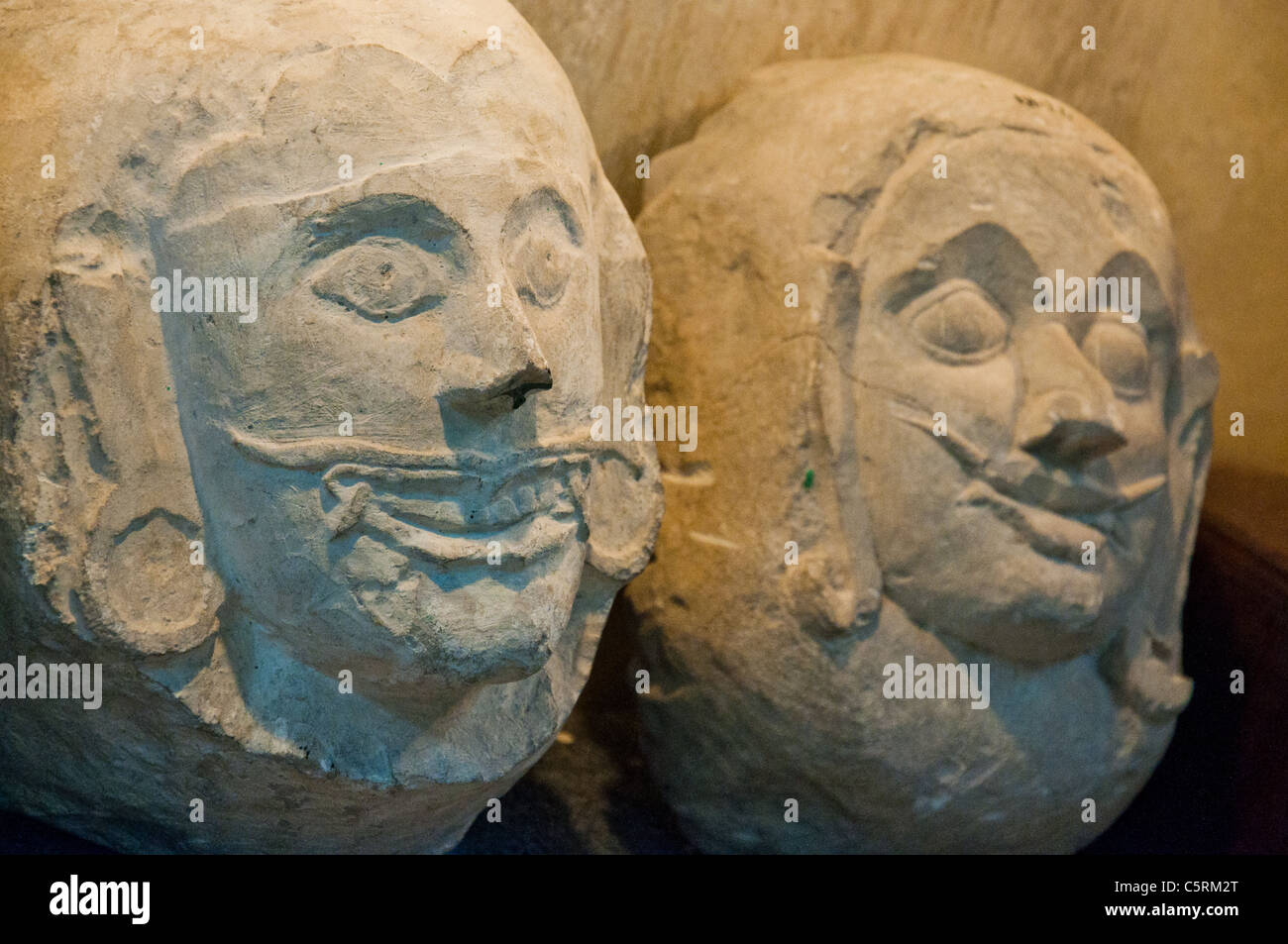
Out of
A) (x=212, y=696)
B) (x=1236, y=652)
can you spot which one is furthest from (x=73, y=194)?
(x=1236, y=652)

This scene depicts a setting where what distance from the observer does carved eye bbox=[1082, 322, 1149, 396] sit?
2.85 metres

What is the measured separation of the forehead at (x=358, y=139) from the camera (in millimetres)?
2021

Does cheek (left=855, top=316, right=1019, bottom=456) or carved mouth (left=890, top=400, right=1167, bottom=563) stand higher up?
cheek (left=855, top=316, right=1019, bottom=456)

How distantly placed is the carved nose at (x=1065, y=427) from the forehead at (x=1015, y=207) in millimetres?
257

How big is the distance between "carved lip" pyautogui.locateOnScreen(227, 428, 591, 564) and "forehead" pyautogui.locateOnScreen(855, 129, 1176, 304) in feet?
3.00

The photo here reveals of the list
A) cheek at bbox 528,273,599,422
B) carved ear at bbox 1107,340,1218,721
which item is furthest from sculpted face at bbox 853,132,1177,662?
cheek at bbox 528,273,599,422

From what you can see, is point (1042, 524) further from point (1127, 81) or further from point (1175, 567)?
point (1127, 81)

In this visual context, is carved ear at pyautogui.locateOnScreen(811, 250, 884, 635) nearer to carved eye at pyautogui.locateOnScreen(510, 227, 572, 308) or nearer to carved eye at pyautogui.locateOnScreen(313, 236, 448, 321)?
carved eye at pyautogui.locateOnScreen(510, 227, 572, 308)

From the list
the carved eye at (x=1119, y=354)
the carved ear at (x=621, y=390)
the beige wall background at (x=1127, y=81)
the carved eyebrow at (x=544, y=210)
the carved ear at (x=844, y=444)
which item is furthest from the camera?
the beige wall background at (x=1127, y=81)

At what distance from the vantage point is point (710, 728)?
287 cm

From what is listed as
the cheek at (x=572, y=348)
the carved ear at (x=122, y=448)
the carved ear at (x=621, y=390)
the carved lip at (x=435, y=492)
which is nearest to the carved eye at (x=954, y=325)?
the carved ear at (x=621, y=390)

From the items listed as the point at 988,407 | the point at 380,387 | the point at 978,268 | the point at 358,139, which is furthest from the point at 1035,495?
the point at 358,139

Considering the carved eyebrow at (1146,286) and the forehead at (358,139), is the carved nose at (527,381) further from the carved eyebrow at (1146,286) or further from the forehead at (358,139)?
the carved eyebrow at (1146,286)
